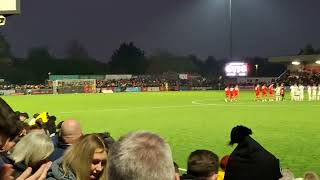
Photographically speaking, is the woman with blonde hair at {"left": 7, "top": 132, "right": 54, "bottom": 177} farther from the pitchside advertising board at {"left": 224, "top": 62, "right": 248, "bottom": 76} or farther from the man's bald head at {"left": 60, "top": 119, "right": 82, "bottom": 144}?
the pitchside advertising board at {"left": 224, "top": 62, "right": 248, "bottom": 76}

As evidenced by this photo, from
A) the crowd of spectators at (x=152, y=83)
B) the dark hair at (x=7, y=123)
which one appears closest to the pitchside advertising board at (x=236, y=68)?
the crowd of spectators at (x=152, y=83)

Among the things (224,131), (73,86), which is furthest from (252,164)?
(73,86)

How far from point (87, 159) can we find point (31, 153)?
47.6 inches

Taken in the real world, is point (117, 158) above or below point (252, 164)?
above

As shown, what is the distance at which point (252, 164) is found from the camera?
449 cm

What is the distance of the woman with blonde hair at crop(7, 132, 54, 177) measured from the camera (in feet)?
17.2

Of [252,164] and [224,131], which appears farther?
[224,131]

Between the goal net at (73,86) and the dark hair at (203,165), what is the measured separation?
256 ft

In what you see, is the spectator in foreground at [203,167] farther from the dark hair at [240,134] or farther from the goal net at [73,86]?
the goal net at [73,86]

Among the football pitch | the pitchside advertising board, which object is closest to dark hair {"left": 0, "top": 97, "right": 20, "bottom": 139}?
the football pitch

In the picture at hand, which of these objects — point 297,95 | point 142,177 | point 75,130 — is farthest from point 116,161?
point 297,95

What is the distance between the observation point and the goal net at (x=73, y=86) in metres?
83.2

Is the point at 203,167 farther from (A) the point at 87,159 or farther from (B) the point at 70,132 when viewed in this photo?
(B) the point at 70,132

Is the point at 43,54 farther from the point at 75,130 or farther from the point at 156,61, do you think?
the point at 75,130
